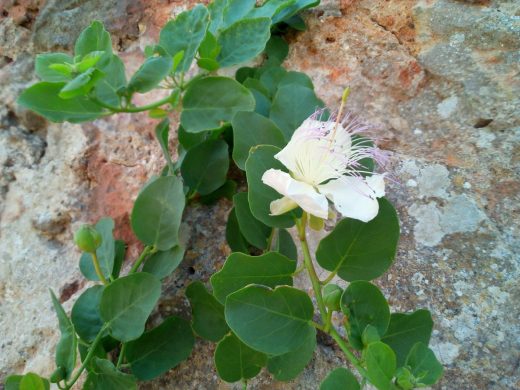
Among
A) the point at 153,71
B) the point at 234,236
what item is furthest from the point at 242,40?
the point at 234,236

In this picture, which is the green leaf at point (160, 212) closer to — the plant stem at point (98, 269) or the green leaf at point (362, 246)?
the plant stem at point (98, 269)

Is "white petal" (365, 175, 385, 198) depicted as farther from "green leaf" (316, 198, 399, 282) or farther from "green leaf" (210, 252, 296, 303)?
"green leaf" (210, 252, 296, 303)

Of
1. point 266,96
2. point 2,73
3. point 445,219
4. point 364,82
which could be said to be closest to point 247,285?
point 445,219

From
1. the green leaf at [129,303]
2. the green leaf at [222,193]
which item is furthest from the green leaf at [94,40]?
the green leaf at [129,303]

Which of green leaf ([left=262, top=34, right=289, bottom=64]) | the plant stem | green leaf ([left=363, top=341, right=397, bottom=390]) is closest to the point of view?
green leaf ([left=363, top=341, right=397, bottom=390])

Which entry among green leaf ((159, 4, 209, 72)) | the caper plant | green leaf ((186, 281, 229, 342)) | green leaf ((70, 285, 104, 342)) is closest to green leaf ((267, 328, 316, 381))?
the caper plant

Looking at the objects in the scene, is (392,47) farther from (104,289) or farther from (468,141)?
(104,289)
